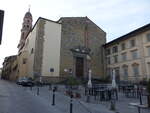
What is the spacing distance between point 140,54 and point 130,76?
4.14 meters

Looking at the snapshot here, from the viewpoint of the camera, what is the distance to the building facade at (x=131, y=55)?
87.7 ft

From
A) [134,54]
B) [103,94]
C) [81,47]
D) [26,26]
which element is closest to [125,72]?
[134,54]

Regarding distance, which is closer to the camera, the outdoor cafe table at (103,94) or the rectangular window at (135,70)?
the outdoor cafe table at (103,94)

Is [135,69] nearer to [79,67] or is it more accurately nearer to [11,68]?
[79,67]

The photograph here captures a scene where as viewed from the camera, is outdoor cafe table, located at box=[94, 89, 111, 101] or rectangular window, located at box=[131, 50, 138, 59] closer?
outdoor cafe table, located at box=[94, 89, 111, 101]

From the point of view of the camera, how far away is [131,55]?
29703mm

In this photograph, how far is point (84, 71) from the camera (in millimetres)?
33844

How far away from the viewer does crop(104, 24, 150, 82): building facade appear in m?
26.7

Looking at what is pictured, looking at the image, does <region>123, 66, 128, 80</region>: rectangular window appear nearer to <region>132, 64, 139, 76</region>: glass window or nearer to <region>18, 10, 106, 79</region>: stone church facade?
<region>132, 64, 139, 76</region>: glass window

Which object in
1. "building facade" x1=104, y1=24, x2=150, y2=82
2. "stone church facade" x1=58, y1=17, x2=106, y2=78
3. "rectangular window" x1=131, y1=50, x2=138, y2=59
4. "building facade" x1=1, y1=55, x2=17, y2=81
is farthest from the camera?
"building facade" x1=1, y1=55, x2=17, y2=81

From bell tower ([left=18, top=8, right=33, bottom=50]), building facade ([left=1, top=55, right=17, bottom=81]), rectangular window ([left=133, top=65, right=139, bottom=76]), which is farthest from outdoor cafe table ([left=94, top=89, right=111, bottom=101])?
bell tower ([left=18, top=8, right=33, bottom=50])

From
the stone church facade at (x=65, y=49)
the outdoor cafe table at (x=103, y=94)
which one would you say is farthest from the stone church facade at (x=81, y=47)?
the outdoor cafe table at (x=103, y=94)

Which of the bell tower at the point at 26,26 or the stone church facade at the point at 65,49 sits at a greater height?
the bell tower at the point at 26,26

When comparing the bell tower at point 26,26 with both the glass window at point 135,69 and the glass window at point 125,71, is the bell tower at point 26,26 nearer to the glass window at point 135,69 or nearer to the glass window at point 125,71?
the glass window at point 125,71
